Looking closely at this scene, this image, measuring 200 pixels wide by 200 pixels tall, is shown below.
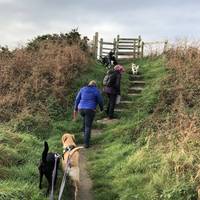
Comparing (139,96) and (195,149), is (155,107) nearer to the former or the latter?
(139,96)

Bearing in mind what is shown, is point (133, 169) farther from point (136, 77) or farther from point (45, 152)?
point (136, 77)

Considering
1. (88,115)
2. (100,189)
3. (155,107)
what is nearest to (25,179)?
(100,189)

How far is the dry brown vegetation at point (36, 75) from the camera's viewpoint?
17922 mm

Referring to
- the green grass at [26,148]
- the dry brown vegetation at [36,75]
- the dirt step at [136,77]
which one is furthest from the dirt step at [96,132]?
the dirt step at [136,77]

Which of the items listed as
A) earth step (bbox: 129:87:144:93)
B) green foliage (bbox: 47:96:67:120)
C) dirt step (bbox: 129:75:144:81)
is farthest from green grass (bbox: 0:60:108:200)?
dirt step (bbox: 129:75:144:81)

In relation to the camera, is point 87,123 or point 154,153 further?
point 87,123

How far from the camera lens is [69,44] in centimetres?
2616

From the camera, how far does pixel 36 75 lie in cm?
2019

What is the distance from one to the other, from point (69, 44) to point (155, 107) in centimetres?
1003

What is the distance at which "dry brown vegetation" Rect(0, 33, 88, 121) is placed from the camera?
58.8 ft

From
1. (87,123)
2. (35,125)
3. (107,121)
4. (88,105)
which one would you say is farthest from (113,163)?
(107,121)

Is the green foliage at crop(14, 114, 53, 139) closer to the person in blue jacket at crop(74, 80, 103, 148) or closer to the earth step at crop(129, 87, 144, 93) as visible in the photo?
the person in blue jacket at crop(74, 80, 103, 148)

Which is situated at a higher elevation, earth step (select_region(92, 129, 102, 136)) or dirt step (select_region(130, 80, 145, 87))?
dirt step (select_region(130, 80, 145, 87))

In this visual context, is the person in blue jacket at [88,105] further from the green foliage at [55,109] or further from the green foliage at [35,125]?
the green foliage at [55,109]
